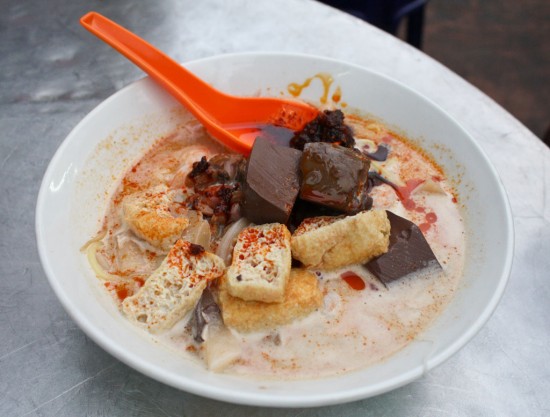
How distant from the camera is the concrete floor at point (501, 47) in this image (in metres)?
4.19

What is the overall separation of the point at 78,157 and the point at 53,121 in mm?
744

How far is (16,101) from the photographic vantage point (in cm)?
245

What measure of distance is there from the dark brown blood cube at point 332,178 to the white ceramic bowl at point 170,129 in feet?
1.28

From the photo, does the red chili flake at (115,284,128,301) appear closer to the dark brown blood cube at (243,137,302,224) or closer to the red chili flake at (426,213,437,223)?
the dark brown blood cube at (243,137,302,224)

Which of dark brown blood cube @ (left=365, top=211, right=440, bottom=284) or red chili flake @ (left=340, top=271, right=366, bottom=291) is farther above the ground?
dark brown blood cube @ (left=365, top=211, right=440, bottom=284)

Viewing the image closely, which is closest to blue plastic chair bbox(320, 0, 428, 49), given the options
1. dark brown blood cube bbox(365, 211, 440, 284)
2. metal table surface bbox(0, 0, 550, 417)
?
metal table surface bbox(0, 0, 550, 417)

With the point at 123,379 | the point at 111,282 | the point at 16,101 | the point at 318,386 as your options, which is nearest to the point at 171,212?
the point at 111,282

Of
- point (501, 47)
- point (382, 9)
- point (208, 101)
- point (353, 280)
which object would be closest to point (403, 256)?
point (353, 280)

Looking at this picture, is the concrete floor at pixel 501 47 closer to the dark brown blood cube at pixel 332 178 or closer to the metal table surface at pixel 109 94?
the metal table surface at pixel 109 94

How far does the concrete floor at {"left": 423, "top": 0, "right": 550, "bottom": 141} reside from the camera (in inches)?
165

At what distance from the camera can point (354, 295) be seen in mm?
1585

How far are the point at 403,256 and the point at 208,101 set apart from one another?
946 mm

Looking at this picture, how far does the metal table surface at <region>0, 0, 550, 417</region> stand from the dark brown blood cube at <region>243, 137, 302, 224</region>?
55 cm

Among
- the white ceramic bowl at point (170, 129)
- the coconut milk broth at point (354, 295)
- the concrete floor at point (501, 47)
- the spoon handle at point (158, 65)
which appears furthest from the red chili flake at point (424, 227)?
the concrete floor at point (501, 47)
